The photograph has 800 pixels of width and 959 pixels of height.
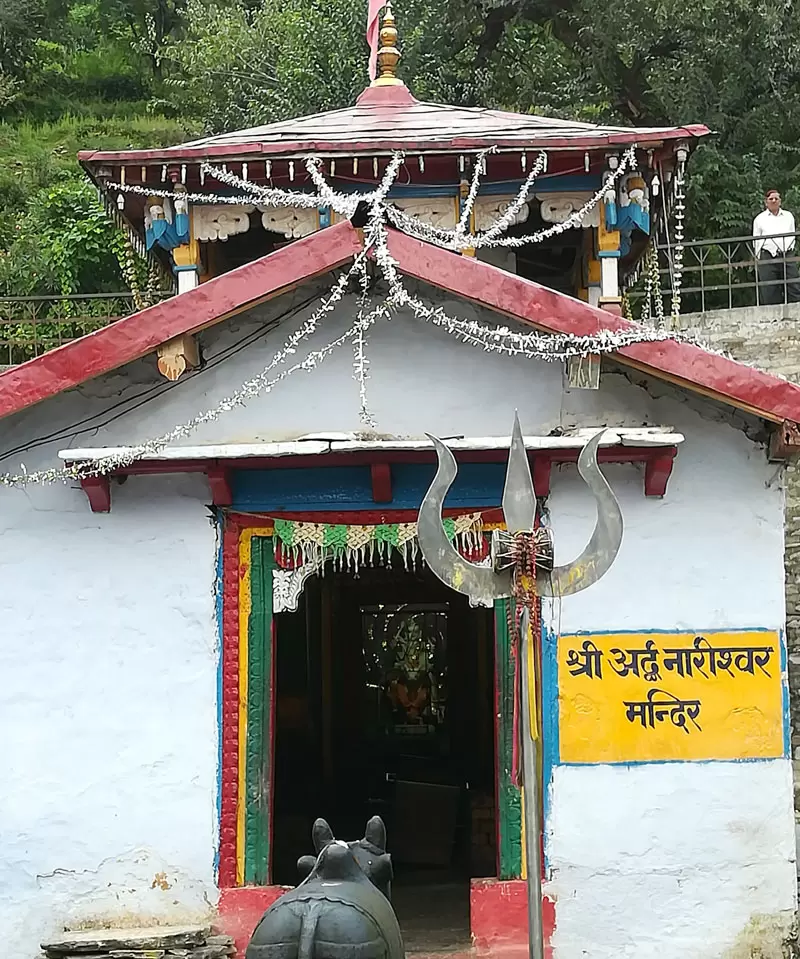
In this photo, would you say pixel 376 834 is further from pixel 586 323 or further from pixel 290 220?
pixel 290 220

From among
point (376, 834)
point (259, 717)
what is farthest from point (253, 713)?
point (376, 834)

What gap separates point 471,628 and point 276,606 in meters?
6.37

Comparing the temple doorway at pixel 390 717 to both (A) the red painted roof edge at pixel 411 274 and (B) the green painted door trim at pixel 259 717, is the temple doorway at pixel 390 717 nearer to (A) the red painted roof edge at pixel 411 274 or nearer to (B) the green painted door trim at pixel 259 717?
(B) the green painted door trim at pixel 259 717

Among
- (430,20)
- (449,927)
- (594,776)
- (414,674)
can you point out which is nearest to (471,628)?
(414,674)

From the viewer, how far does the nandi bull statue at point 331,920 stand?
14.4 feet

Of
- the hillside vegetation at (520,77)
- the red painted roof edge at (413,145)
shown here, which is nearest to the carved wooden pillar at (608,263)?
the red painted roof edge at (413,145)

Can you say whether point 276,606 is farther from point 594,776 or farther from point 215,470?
point 594,776

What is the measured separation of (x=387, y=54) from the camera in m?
12.2

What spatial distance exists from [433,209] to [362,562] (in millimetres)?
3965

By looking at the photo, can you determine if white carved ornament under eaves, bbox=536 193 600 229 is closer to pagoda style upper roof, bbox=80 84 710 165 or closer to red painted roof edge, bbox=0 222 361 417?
pagoda style upper roof, bbox=80 84 710 165

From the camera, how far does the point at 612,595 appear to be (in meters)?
7.26

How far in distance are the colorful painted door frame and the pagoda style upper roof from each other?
3.79 m

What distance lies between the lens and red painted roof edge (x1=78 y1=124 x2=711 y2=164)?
9.69 meters

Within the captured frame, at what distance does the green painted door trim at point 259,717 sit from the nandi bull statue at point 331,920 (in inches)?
98.4
